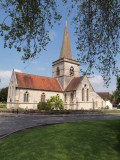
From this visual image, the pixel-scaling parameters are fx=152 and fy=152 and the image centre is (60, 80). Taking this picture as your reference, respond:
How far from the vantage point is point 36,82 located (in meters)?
38.3

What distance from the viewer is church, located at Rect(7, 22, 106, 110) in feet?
114

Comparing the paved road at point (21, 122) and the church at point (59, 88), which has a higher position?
the church at point (59, 88)

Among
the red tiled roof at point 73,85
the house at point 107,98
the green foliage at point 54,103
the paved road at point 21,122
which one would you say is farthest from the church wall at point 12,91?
the house at point 107,98

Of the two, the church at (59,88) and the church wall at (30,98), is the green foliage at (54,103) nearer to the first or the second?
the church wall at (30,98)

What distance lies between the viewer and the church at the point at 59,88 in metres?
34.8

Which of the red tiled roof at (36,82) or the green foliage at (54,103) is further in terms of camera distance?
the red tiled roof at (36,82)

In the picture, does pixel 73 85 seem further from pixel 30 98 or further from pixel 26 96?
pixel 26 96

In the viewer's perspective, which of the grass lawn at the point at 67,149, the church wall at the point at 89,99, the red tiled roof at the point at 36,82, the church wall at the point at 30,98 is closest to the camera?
the grass lawn at the point at 67,149

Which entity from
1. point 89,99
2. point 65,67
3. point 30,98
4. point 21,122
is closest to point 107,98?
point 89,99

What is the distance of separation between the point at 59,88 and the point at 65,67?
20.3 feet

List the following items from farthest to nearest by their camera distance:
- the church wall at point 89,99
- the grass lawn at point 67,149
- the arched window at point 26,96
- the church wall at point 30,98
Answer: the church wall at point 89,99
the arched window at point 26,96
the church wall at point 30,98
the grass lawn at point 67,149

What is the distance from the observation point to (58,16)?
7219 mm

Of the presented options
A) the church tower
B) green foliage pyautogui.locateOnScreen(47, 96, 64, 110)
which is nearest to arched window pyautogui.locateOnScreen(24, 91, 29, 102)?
green foliage pyautogui.locateOnScreen(47, 96, 64, 110)

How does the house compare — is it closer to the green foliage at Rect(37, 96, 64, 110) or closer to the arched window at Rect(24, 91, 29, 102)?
the green foliage at Rect(37, 96, 64, 110)
